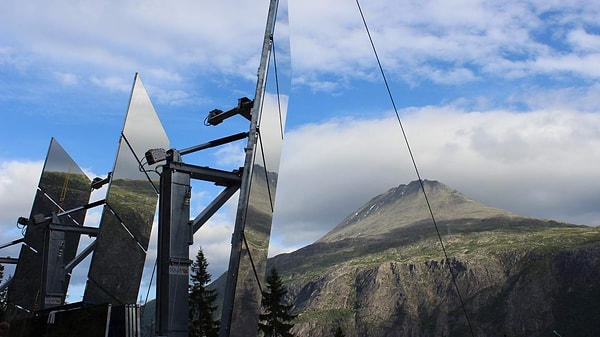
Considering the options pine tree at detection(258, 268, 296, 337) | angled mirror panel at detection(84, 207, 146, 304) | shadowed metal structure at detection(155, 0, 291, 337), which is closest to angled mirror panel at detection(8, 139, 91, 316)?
angled mirror panel at detection(84, 207, 146, 304)

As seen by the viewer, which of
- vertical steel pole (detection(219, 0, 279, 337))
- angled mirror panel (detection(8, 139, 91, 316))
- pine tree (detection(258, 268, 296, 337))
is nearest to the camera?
vertical steel pole (detection(219, 0, 279, 337))

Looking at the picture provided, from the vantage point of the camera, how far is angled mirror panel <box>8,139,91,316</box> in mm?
23234

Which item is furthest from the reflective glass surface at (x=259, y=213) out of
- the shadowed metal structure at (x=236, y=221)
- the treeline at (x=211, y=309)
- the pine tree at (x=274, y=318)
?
the pine tree at (x=274, y=318)

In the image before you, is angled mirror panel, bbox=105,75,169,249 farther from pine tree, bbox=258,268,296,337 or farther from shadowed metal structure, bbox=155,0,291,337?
pine tree, bbox=258,268,296,337

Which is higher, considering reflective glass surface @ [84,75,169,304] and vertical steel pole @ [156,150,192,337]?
reflective glass surface @ [84,75,169,304]

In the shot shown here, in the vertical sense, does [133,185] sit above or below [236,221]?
above

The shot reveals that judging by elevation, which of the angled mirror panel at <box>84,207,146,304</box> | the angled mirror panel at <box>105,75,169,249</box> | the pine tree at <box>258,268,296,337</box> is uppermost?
the pine tree at <box>258,268,296,337</box>

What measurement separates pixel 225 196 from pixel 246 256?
201cm

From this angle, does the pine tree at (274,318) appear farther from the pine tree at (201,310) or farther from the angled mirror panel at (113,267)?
the angled mirror panel at (113,267)

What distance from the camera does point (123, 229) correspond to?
57.9 ft

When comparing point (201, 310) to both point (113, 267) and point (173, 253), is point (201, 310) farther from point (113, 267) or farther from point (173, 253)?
point (173, 253)

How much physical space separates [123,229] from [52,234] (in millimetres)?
6670

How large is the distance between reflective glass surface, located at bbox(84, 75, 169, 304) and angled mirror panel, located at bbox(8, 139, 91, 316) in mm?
6100

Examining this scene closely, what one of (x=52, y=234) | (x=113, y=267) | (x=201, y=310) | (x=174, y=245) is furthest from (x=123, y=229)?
(x=201, y=310)
